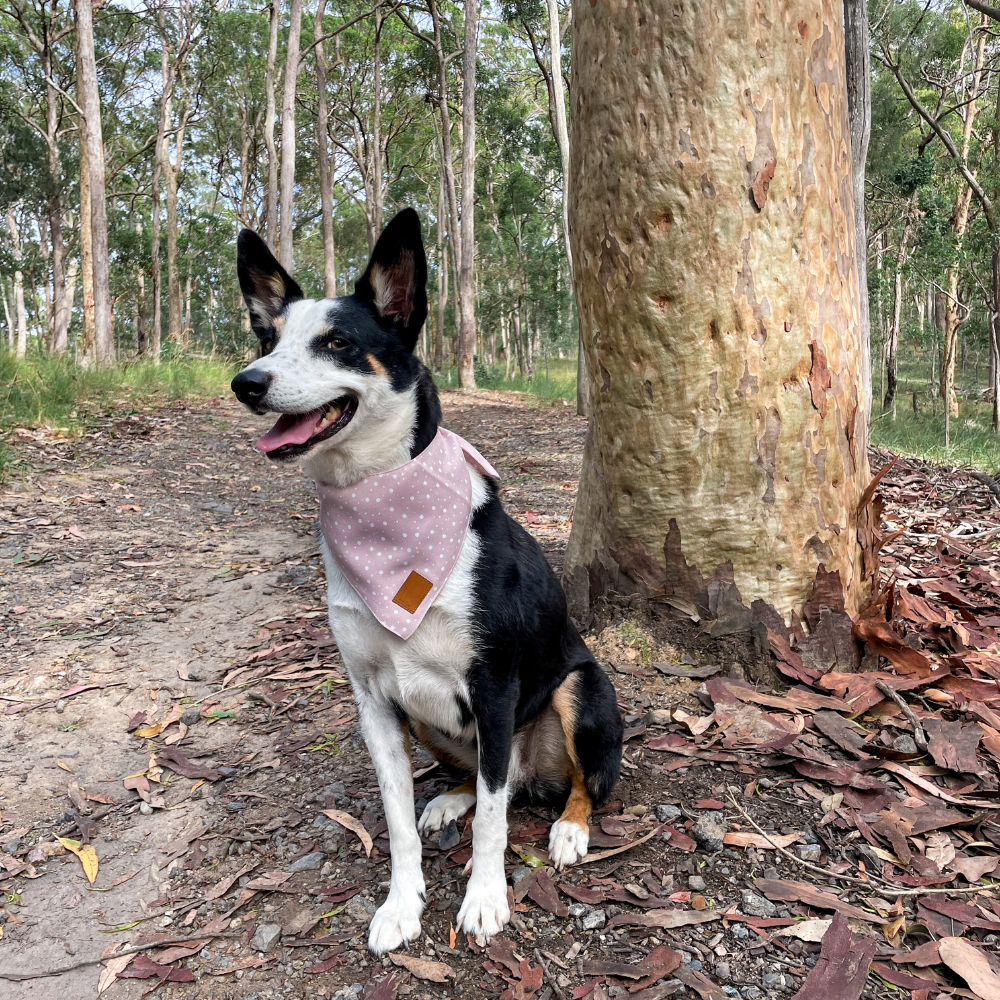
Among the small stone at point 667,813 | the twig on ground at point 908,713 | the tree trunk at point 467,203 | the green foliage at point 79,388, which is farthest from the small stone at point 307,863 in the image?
the tree trunk at point 467,203

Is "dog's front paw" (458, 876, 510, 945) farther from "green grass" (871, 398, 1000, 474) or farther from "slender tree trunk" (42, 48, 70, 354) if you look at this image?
"slender tree trunk" (42, 48, 70, 354)

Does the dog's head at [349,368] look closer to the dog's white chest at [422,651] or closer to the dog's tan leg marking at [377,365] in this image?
the dog's tan leg marking at [377,365]

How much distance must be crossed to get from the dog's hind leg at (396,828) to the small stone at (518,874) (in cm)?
30

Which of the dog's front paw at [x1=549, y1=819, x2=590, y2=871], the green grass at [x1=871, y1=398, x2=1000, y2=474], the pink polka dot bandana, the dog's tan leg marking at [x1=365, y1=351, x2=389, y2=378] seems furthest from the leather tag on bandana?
the green grass at [x1=871, y1=398, x2=1000, y2=474]

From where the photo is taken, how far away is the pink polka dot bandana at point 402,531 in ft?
7.31

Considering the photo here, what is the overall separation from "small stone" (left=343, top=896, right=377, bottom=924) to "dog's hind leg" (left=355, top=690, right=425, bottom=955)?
0.05 meters

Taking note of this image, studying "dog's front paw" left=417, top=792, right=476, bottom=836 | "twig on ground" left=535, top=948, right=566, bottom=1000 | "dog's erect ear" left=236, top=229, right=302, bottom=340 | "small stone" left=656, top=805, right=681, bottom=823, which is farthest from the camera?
"dog's front paw" left=417, top=792, right=476, bottom=836

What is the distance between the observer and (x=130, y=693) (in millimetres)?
3875

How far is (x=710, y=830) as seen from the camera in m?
2.40

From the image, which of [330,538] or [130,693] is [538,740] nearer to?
[330,538]

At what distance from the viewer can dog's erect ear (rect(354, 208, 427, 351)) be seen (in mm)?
2404

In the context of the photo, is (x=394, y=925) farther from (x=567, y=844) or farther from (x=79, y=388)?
(x=79, y=388)

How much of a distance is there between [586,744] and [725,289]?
71.6 inches

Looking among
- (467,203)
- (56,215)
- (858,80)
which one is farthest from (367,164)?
(858,80)
